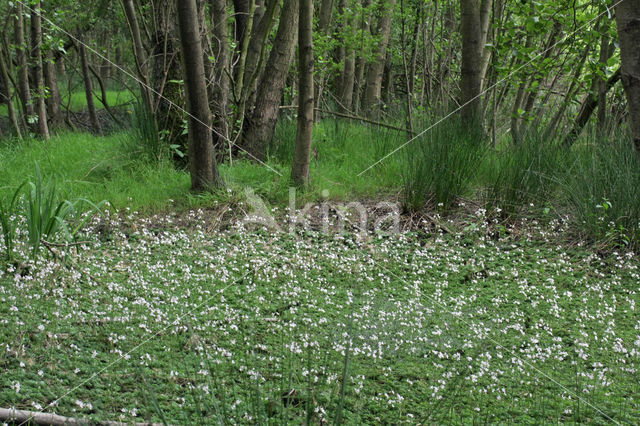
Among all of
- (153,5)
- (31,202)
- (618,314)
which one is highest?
(153,5)

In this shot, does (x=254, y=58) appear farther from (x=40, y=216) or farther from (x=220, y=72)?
(x=40, y=216)

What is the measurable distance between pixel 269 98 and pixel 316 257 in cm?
248

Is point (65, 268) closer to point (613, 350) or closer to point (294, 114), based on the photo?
point (613, 350)

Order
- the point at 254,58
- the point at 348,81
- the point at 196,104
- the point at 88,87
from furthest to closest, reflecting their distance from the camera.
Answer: the point at 88,87, the point at 348,81, the point at 254,58, the point at 196,104

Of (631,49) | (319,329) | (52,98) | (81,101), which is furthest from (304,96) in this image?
(81,101)

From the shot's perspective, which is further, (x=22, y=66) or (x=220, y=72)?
(x=22, y=66)

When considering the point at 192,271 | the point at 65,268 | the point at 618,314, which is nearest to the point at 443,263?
the point at 618,314

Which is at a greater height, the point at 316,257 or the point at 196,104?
the point at 196,104

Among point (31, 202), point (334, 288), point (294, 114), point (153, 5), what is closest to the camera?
point (31, 202)

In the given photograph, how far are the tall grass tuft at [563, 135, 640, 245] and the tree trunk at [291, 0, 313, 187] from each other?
6.93ft

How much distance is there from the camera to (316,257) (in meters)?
3.82

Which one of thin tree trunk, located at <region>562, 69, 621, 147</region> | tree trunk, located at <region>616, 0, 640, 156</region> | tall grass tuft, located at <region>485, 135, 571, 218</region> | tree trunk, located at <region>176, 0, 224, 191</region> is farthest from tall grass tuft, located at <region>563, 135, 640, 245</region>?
tree trunk, located at <region>176, 0, 224, 191</region>

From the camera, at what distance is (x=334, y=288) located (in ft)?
11.0

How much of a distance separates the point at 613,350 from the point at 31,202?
3.24 metres
